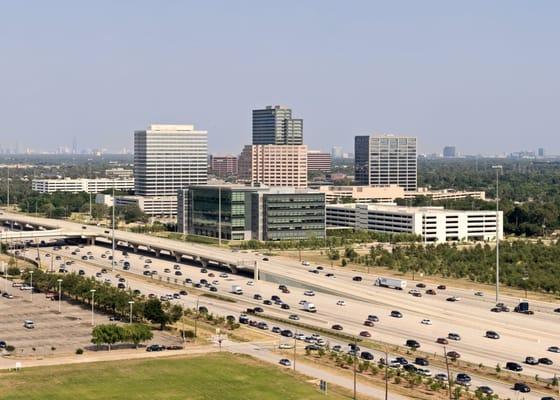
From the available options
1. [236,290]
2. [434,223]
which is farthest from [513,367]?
[434,223]

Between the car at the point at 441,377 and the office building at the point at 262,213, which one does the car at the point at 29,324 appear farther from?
the office building at the point at 262,213

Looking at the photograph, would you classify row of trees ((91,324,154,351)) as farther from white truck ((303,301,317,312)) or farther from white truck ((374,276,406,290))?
white truck ((374,276,406,290))

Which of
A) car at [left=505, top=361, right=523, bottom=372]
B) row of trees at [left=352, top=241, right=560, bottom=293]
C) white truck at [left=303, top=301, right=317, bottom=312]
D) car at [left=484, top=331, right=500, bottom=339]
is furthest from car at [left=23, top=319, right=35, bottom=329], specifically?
row of trees at [left=352, top=241, right=560, bottom=293]

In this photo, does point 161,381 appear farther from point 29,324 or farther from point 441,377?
point 29,324

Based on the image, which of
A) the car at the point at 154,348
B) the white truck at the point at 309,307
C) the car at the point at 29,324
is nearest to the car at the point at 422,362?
the car at the point at 154,348

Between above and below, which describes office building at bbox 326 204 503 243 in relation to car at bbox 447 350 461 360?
above

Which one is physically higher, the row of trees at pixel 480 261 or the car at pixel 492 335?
the row of trees at pixel 480 261
